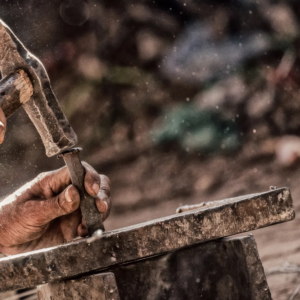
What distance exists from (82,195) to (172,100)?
300 cm

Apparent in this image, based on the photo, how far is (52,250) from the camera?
1.59 meters

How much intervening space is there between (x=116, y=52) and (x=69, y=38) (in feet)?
1.60

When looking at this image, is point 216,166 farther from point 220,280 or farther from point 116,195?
point 220,280

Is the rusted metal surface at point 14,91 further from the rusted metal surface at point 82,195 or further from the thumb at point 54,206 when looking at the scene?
the thumb at point 54,206

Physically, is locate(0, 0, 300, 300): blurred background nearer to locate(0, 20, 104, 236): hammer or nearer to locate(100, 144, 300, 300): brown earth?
locate(100, 144, 300, 300): brown earth

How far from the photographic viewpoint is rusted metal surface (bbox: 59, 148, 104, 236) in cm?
190

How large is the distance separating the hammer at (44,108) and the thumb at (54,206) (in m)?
0.04

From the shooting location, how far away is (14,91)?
71.7 inches

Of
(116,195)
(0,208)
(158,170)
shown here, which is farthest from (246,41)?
(0,208)

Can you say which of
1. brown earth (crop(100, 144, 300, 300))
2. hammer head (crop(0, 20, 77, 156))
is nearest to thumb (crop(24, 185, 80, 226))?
hammer head (crop(0, 20, 77, 156))

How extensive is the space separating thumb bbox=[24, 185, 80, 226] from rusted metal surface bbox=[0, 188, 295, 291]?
0.35 metres

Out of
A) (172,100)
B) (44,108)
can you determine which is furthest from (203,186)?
(44,108)

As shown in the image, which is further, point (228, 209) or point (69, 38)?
point (69, 38)

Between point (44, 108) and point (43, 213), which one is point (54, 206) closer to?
point (43, 213)
